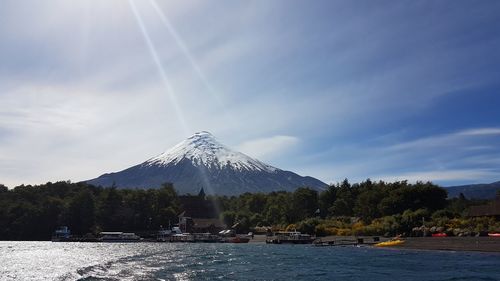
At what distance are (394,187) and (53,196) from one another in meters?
101

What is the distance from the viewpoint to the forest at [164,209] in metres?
111

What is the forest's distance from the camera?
364 ft

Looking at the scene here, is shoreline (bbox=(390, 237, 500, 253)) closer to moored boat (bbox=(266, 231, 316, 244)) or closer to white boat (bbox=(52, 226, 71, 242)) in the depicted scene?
moored boat (bbox=(266, 231, 316, 244))

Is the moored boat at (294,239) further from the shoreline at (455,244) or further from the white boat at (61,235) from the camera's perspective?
the white boat at (61,235)

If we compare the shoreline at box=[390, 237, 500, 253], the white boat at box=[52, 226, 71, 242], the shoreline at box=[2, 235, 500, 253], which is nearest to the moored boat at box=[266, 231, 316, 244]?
the shoreline at box=[2, 235, 500, 253]

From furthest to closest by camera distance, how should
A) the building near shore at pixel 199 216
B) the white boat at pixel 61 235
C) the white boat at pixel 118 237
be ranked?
the building near shore at pixel 199 216, the white boat at pixel 61 235, the white boat at pixel 118 237

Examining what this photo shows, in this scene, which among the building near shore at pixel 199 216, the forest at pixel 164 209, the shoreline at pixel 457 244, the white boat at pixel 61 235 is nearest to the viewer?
the shoreline at pixel 457 244

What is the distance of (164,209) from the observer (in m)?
150

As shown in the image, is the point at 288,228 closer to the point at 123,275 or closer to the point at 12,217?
the point at 12,217

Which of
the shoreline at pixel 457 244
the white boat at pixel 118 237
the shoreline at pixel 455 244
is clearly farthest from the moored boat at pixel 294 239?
the white boat at pixel 118 237

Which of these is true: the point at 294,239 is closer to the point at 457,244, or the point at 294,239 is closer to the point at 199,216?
the point at 457,244

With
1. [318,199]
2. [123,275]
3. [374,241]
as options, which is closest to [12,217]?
[318,199]

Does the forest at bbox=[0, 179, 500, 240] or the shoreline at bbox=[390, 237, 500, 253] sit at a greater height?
the forest at bbox=[0, 179, 500, 240]

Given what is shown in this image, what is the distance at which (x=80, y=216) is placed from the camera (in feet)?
452
